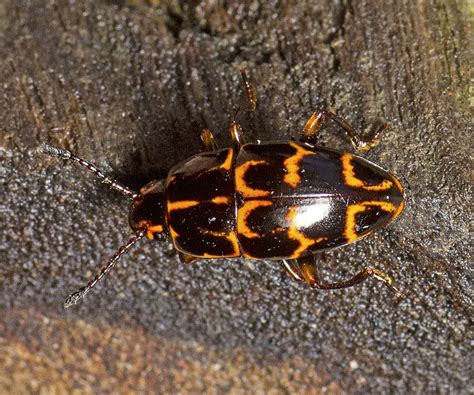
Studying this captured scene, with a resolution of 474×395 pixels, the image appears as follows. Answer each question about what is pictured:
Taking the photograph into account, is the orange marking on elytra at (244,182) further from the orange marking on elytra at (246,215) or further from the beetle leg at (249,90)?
the beetle leg at (249,90)

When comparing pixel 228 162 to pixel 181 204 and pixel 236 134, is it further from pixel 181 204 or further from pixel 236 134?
pixel 181 204

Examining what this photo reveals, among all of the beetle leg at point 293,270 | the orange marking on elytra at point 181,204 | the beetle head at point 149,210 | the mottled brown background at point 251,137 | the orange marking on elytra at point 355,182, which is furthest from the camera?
the beetle leg at point 293,270

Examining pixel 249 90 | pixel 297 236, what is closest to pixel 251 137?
pixel 249 90

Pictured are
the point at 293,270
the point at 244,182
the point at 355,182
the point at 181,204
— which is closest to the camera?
the point at 355,182

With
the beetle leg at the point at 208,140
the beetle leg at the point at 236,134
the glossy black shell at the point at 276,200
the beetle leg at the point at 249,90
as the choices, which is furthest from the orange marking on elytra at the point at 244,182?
the beetle leg at the point at 249,90

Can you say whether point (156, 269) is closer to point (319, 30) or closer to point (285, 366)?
point (285, 366)

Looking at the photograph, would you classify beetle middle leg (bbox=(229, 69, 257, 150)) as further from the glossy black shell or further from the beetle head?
the beetle head

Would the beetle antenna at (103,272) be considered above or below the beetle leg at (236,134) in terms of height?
below

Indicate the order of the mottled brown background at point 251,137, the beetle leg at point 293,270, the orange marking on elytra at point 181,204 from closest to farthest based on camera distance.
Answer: the mottled brown background at point 251,137 → the orange marking on elytra at point 181,204 → the beetle leg at point 293,270

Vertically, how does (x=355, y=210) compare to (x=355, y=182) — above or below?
below
